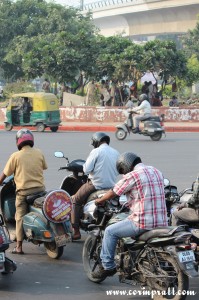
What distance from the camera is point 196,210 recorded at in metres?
7.45

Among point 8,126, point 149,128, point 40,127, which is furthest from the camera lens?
point 8,126

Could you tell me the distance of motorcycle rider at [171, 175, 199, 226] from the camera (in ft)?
24.1

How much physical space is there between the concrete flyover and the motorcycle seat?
207ft

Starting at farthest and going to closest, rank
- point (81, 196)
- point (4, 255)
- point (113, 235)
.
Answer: point (81, 196) → point (4, 255) → point (113, 235)

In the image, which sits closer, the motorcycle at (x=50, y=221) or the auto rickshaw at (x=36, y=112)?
the motorcycle at (x=50, y=221)

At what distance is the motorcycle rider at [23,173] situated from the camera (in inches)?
333

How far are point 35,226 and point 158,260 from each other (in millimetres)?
2122

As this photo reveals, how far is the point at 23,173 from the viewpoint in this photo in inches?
333

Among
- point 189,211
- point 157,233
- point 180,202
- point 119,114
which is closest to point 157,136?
point 119,114

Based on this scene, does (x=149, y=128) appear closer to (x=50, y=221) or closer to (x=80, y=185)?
(x=80, y=185)

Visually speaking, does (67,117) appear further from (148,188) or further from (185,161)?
(148,188)

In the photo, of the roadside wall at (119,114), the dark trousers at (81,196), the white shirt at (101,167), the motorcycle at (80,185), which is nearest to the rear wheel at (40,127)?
the roadside wall at (119,114)

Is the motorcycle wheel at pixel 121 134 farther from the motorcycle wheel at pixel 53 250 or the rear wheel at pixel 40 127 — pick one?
the motorcycle wheel at pixel 53 250

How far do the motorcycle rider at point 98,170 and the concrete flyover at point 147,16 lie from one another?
199 feet
